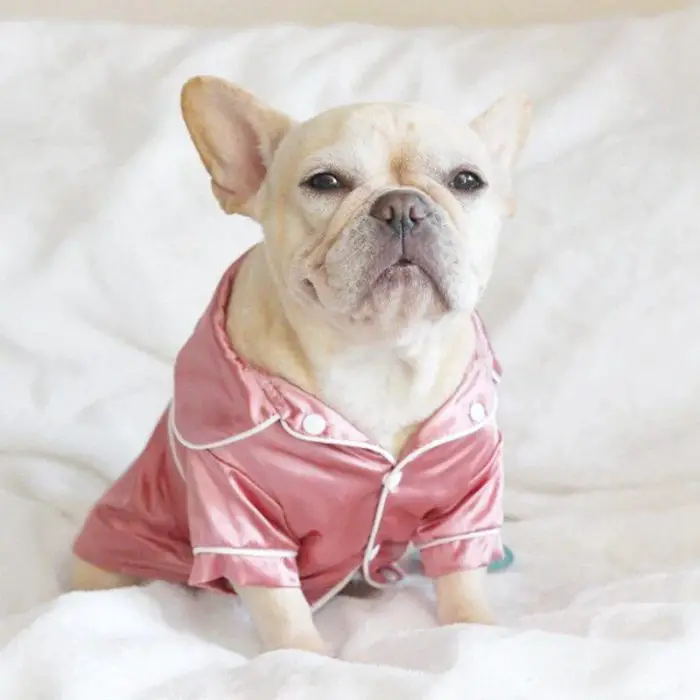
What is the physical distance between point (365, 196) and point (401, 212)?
6 centimetres

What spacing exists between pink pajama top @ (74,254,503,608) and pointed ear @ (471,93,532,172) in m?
0.17

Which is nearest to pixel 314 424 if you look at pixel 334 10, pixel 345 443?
pixel 345 443

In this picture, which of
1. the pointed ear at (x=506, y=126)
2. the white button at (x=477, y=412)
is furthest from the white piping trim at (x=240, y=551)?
the pointed ear at (x=506, y=126)

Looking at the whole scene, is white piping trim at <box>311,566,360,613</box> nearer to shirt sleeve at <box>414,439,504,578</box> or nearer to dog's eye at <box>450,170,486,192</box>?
shirt sleeve at <box>414,439,504,578</box>

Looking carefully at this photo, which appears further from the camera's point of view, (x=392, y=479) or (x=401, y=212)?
(x=392, y=479)

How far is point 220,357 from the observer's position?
100 cm

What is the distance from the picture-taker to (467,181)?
1005 mm

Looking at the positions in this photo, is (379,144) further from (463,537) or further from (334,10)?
(334,10)

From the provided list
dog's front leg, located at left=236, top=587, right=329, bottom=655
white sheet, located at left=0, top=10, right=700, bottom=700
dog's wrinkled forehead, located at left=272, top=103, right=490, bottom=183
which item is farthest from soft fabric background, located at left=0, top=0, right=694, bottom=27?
dog's front leg, located at left=236, top=587, right=329, bottom=655

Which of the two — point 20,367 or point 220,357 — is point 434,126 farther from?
point 20,367

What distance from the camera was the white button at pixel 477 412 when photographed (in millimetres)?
1037

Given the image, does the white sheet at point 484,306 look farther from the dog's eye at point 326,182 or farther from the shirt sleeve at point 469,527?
the dog's eye at point 326,182

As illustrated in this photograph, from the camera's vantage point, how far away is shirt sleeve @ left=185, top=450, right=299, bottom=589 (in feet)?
3.23

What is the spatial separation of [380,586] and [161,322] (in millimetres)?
569
